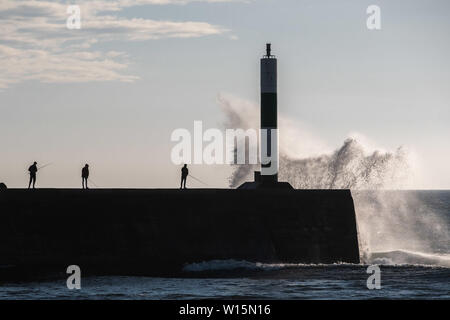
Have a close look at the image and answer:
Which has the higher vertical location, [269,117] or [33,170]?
[269,117]

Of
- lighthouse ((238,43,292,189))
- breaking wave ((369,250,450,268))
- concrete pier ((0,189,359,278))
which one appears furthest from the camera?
breaking wave ((369,250,450,268))

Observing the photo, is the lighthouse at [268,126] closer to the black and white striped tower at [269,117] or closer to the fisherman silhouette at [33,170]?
the black and white striped tower at [269,117]

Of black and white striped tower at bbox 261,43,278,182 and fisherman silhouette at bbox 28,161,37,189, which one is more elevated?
black and white striped tower at bbox 261,43,278,182

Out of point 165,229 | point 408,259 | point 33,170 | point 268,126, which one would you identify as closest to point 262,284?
point 165,229

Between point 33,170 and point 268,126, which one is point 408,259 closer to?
point 268,126

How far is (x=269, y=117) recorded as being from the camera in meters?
39.5

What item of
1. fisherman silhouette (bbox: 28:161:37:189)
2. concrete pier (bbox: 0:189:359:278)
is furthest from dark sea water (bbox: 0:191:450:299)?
fisherman silhouette (bbox: 28:161:37:189)

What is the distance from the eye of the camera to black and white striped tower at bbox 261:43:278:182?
130 feet

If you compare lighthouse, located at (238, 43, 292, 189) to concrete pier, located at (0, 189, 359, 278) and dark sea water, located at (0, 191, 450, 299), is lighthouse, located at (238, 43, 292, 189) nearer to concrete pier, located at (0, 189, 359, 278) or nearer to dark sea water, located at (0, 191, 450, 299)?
concrete pier, located at (0, 189, 359, 278)
